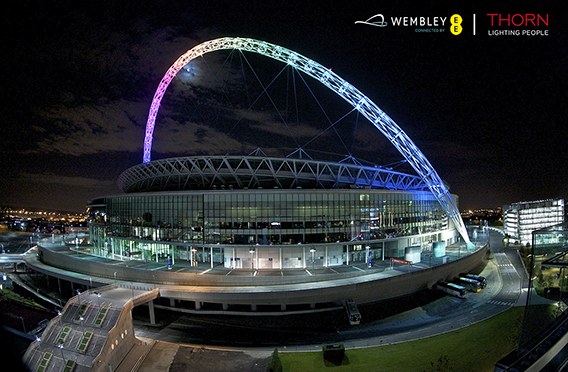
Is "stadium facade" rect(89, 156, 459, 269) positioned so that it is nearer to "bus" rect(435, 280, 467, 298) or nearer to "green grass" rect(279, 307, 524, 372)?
"bus" rect(435, 280, 467, 298)

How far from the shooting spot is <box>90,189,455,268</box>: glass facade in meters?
49.8

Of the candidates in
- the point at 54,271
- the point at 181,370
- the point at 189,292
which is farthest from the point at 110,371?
the point at 54,271

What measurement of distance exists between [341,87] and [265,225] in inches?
960

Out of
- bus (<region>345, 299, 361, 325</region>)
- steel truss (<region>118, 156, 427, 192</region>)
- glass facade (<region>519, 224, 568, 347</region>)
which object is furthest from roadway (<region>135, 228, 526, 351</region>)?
steel truss (<region>118, 156, 427, 192</region>)

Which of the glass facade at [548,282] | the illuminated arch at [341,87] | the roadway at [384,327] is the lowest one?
the roadway at [384,327]

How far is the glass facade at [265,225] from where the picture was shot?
49844mm

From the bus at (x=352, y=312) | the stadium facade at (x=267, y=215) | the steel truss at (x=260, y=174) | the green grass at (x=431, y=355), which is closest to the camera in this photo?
the green grass at (x=431, y=355)

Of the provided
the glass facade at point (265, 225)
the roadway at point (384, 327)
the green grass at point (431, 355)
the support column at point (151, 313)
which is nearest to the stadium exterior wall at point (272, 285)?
the support column at point (151, 313)

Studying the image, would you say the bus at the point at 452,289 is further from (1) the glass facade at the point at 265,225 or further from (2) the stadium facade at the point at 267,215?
(1) the glass facade at the point at 265,225

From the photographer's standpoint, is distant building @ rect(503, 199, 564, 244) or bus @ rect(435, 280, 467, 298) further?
distant building @ rect(503, 199, 564, 244)

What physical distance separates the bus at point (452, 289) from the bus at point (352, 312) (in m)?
14.3

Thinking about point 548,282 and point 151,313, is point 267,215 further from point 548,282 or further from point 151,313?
point 548,282

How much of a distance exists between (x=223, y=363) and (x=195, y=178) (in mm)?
37587

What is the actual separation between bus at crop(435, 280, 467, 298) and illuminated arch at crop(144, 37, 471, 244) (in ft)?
67.7
